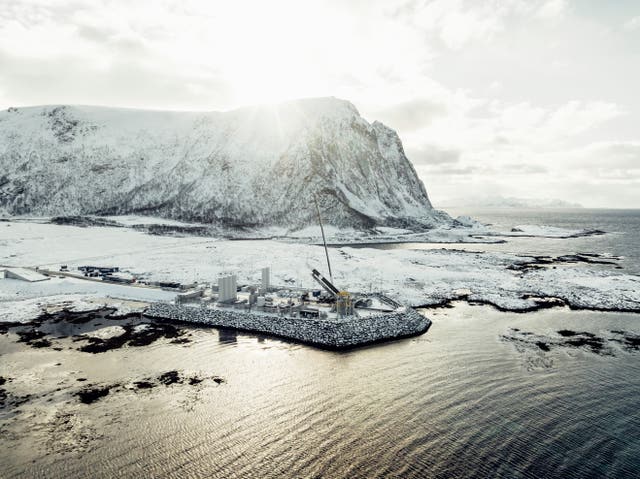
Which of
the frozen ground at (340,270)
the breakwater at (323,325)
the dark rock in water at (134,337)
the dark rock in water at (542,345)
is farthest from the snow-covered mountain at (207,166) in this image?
the dark rock in water at (542,345)

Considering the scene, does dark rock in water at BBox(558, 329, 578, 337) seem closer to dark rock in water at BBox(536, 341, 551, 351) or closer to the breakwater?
dark rock in water at BBox(536, 341, 551, 351)

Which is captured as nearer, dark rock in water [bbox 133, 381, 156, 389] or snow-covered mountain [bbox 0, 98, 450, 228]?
dark rock in water [bbox 133, 381, 156, 389]

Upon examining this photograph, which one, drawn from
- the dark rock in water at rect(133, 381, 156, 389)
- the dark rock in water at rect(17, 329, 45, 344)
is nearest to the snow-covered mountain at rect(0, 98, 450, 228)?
the dark rock in water at rect(17, 329, 45, 344)

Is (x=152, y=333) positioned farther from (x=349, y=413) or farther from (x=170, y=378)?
(x=349, y=413)

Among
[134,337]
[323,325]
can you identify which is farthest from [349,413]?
[134,337]

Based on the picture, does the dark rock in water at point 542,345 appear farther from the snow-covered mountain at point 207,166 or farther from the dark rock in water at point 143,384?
the snow-covered mountain at point 207,166
